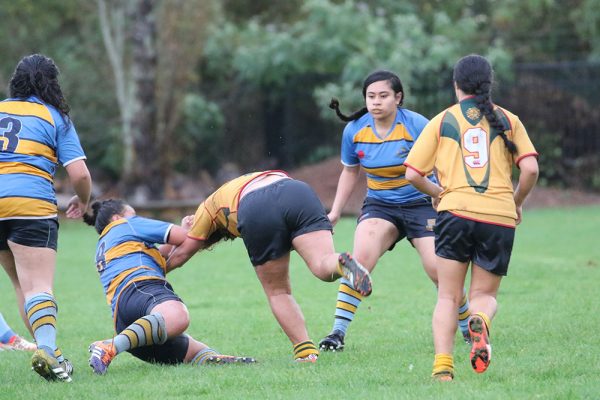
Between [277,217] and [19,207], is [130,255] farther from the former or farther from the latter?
[277,217]

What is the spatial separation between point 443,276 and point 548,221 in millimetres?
12389

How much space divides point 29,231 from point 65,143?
1.95 feet

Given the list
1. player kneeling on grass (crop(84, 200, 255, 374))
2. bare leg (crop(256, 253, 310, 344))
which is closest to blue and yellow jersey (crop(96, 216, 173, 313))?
player kneeling on grass (crop(84, 200, 255, 374))

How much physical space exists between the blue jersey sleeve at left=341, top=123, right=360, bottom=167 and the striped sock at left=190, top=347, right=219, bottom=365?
185cm

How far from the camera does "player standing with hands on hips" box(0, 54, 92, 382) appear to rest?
20.4ft

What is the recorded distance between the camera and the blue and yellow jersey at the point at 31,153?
6.23m

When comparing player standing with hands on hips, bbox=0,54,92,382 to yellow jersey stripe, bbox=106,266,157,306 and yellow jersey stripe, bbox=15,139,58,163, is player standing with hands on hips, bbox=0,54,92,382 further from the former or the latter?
yellow jersey stripe, bbox=106,266,157,306

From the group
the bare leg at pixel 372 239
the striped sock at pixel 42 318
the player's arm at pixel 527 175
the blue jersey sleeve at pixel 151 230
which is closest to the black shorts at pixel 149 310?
the blue jersey sleeve at pixel 151 230

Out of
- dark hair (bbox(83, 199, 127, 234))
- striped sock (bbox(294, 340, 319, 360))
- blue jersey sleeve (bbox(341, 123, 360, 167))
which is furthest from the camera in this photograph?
blue jersey sleeve (bbox(341, 123, 360, 167))

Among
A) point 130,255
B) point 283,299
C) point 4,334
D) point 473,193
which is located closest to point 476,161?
point 473,193

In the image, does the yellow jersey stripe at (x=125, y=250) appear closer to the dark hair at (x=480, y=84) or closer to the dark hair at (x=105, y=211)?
the dark hair at (x=105, y=211)

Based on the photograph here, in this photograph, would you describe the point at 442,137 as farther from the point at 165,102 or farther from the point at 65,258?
the point at 165,102

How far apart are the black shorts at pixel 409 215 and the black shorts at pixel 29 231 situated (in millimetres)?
2392

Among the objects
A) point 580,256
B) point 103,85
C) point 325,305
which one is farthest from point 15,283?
point 103,85
